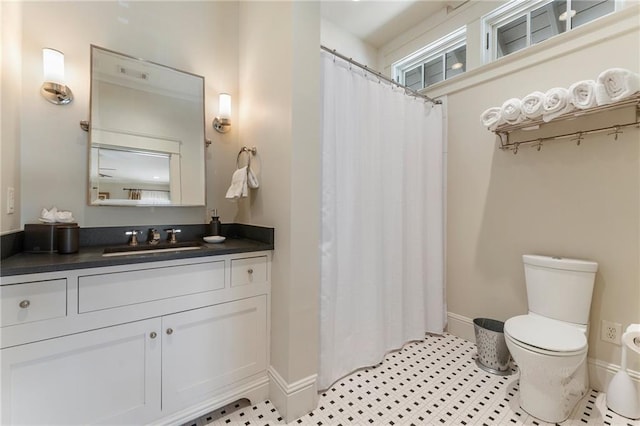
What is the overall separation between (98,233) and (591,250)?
2947mm

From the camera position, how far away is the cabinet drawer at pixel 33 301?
3.12ft

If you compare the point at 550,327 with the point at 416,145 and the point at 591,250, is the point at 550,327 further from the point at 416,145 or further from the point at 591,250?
the point at 416,145

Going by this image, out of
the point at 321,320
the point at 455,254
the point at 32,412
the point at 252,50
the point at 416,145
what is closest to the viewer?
the point at 32,412

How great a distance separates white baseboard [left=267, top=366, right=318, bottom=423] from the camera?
1422 mm

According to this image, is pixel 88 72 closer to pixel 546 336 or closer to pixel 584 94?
pixel 584 94

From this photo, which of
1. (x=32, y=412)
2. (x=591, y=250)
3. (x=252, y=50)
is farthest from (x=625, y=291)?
(x=32, y=412)

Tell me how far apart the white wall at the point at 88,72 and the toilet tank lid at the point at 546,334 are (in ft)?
6.46

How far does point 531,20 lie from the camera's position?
2.07 meters

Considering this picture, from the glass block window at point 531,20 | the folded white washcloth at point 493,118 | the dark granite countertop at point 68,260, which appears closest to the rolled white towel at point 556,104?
the folded white washcloth at point 493,118

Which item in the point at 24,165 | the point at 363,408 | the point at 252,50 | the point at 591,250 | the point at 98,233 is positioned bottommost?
the point at 363,408

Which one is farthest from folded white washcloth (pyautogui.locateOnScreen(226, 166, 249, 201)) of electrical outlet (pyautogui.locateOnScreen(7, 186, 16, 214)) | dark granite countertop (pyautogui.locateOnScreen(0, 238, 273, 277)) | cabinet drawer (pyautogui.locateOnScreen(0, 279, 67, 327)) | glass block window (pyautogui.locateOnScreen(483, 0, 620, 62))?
glass block window (pyautogui.locateOnScreen(483, 0, 620, 62))

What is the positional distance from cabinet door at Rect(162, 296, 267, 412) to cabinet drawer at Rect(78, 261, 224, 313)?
0.12 meters

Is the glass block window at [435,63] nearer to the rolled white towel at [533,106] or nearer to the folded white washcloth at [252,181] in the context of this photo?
the rolled white towel at [533,106]

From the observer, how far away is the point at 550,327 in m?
1.56
